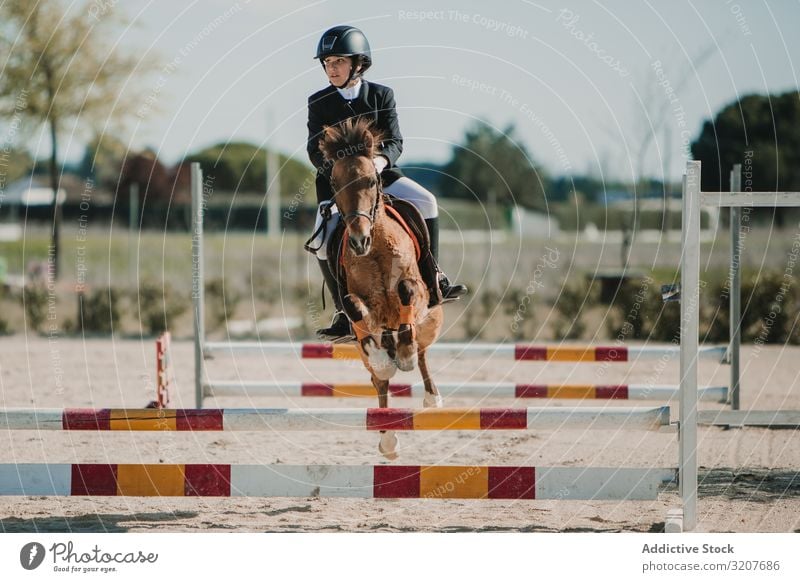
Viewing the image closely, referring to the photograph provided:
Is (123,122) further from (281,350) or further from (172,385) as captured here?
(281,350)

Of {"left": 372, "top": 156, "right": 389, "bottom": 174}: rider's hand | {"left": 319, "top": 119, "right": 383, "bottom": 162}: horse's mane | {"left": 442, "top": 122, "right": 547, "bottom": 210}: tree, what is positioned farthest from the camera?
{"left": 442, "top": 122, "right": 547, "bottom": 210}: tree

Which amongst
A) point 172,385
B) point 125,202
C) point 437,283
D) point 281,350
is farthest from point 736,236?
point 125,202

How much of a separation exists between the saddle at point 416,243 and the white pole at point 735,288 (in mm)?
2660

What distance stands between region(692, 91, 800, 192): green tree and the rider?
9598 mm

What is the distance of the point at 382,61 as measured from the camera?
754cm

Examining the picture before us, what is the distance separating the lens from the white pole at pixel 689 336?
15.4 ft

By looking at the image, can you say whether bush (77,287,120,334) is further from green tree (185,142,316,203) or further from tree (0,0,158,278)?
green tree (185,142,316,203)

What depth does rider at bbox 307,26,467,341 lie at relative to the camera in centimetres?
554

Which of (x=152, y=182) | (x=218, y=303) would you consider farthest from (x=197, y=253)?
(x=152, y=182)

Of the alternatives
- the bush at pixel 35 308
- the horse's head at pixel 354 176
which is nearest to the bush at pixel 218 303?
the bush at pixel 35 308

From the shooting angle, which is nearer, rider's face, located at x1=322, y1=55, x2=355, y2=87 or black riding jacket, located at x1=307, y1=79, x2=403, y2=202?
rider's face, located at x1=322, y1=55, x2=355, y2=87

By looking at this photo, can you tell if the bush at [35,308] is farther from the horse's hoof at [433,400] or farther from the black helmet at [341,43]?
the black helmet at [341,43]

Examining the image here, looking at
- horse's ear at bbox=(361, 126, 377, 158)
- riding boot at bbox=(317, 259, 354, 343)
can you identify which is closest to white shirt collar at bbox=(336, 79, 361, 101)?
horse's ear at bbox=(361, 126, 377, 158)

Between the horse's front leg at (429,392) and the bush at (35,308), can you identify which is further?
the bush at (35,308)
